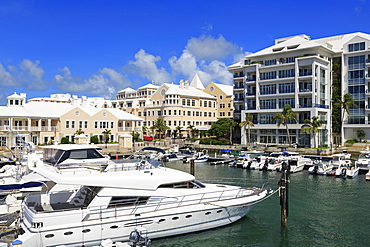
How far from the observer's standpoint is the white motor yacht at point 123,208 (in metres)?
15.7

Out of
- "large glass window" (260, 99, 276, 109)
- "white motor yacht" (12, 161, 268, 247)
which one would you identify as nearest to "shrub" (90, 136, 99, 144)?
"large glass window" (260, 99, 276, 109)

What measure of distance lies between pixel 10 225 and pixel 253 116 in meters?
63.4

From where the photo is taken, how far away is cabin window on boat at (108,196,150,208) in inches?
675

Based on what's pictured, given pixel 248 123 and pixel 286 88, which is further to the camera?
pixel 248 123

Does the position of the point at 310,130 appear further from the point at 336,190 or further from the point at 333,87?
the point at 336,190

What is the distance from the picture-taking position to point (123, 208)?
1708cm

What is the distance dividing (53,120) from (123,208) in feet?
187

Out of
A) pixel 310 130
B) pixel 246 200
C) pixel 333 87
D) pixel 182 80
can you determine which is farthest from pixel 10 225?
pixel 182 80

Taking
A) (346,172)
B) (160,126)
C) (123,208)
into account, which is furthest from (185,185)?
(160,126)

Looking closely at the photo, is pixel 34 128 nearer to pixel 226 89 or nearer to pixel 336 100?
pixel 226 89

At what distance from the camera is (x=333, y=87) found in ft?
233

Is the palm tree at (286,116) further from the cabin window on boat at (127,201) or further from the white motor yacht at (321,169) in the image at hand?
the cabin window on boat at (127,201)

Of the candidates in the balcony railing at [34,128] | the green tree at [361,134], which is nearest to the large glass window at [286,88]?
the green tree at [361,134]

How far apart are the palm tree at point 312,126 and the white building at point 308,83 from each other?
4.57ft
